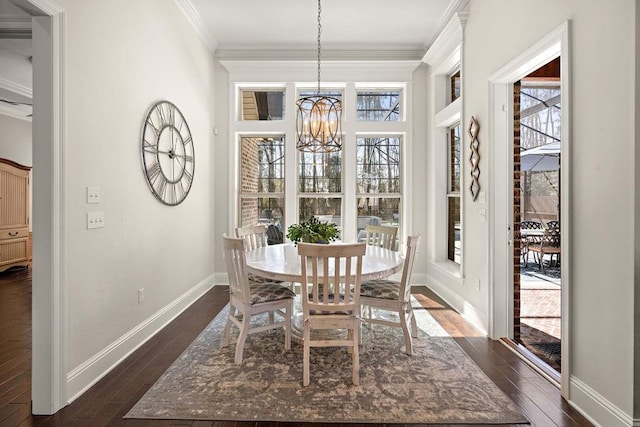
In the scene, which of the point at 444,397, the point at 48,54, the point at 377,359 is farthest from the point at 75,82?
the point at 444,397

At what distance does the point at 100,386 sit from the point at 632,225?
316cm

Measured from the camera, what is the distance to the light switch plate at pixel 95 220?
93.9 inches

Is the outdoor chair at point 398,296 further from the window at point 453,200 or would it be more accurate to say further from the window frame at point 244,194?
the window frame at point 244,194

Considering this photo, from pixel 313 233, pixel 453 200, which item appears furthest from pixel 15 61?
pixel 453 200

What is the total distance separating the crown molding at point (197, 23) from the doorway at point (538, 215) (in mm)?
3385

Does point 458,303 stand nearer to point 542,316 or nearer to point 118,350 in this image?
point 542,316

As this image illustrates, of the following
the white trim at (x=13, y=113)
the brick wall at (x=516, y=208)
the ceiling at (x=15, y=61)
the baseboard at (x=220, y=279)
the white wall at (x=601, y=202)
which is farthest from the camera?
the white trim at (x=13, y=113)

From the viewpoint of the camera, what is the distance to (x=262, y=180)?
5.28 m

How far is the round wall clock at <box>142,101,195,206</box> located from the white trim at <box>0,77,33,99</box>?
3069 mm

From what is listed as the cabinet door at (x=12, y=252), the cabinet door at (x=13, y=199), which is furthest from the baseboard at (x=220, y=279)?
the cabinet door at (x=13, y=199)

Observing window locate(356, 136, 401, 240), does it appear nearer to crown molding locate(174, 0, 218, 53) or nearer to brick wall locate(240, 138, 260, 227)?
brick wall locate(240, 138, 260, 227)

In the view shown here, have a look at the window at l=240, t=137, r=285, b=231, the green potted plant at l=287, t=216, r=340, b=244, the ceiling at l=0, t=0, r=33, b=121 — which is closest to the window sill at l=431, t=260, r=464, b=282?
the green potted plant at l=287, t=216, r=340, b=244

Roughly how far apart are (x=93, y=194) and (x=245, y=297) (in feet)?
4.03

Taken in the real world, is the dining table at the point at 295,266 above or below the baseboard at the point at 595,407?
above
